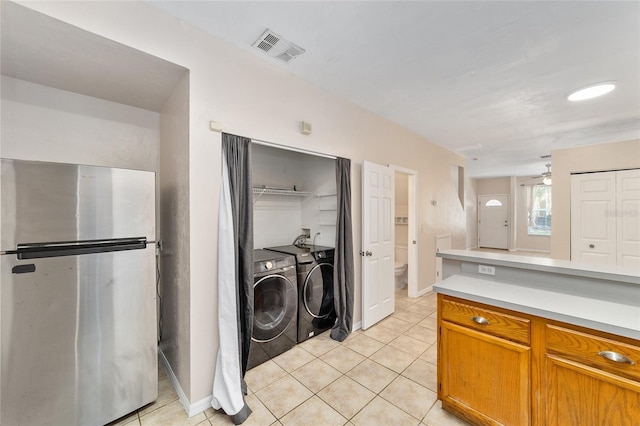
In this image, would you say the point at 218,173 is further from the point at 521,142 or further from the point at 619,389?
the point at 521,142

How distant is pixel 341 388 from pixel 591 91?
3970 mm

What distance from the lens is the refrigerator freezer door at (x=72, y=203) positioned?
1346mm

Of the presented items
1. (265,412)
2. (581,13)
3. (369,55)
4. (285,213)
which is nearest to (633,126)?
(581,13)

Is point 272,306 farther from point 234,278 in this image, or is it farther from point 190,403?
point 190,403

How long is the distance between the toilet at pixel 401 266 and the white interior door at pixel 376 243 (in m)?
1.11

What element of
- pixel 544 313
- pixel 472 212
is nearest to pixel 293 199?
pixel 544 313

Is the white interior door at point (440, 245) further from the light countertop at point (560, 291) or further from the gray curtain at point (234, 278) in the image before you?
the gray curtain at point (234, 278)

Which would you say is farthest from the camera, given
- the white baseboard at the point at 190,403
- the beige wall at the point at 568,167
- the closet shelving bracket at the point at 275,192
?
the beige wall at the point at 568,167

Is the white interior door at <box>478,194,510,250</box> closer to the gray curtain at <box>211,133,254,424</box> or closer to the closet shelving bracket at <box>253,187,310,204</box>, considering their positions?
the closet shelving bracket at <box>253,187,310,204</box>

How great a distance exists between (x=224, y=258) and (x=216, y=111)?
3.73 ft

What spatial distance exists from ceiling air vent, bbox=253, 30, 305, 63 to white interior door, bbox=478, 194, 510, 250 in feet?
30.4

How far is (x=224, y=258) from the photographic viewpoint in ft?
6.02

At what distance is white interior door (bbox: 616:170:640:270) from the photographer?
130 inches

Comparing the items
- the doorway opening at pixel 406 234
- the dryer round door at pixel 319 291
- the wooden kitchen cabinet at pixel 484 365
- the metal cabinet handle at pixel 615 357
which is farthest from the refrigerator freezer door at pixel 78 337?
the doorway opening at pixel 406 234
